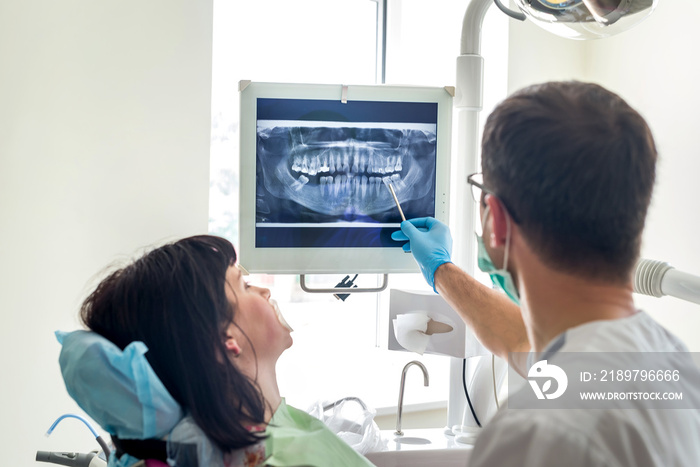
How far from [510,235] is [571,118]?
0.62 ft

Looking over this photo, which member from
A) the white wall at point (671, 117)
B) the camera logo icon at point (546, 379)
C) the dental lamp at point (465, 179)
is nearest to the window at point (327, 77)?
the white wall at point (671, 117)

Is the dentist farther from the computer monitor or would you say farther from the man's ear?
the computer monitor

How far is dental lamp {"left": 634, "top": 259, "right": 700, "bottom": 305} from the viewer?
112 cm

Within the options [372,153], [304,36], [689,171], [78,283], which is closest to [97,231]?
[78,283]

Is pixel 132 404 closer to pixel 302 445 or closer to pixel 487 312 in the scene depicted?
pixel 302 445

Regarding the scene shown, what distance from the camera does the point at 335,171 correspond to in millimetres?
1865

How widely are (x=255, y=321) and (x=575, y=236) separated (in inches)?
31.1

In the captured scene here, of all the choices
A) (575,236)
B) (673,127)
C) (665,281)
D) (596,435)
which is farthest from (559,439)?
(673,127)

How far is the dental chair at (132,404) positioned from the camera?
107 centimetres

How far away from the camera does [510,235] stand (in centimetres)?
94

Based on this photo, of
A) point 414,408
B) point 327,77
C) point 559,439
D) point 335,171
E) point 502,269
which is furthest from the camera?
point 327,77

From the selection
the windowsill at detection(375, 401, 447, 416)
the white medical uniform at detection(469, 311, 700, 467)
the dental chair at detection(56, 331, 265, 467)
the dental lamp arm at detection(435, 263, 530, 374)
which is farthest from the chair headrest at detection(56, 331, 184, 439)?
the windowsill at detection(375, 401, 447, 416)

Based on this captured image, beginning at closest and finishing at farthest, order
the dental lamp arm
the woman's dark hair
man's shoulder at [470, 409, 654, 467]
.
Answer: man's shoulder at [470, 409, 654, 467] < the woman's dark hair < the dental lamp arm

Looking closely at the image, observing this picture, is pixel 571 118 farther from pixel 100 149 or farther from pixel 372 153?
pixel 100 149
